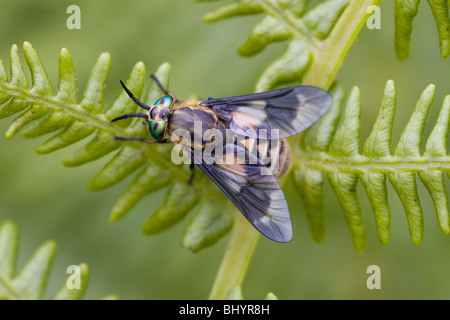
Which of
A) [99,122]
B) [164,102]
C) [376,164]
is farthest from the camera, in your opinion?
[164,102]

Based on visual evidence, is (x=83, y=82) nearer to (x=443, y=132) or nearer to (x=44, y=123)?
(x=44, y=123)

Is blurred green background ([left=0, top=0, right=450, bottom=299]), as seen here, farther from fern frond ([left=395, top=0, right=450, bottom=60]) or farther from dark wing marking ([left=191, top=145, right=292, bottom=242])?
fern frond ([left=395, top=0, right=450, bottom=60])

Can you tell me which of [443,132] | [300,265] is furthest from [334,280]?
[443,132]

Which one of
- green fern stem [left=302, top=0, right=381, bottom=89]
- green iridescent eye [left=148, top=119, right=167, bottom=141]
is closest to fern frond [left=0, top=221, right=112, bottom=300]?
green iridescent eye [left=148, top=119, right=167, bottom=141]

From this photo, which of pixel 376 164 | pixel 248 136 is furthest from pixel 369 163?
pixel 248 136

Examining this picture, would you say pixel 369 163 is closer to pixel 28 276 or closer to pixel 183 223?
pixel 28 276

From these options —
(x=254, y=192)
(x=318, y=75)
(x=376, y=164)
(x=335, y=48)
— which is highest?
(x=335, y=48)
